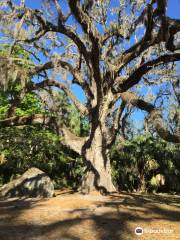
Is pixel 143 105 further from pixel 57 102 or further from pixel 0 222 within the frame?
pixel 0 222

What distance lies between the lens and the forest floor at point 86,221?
5305 millimetres

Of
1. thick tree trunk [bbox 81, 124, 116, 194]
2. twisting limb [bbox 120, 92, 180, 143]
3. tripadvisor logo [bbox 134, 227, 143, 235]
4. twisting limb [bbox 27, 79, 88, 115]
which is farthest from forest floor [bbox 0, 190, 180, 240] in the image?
twisting limb [bbox 27, 79, 88, 115]

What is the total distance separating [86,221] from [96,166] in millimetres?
4991

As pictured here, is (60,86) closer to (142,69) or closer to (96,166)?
(142,69)

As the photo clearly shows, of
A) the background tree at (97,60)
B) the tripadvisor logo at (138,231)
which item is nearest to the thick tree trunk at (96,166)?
the background tree at (97,60)

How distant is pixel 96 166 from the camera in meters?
11.2

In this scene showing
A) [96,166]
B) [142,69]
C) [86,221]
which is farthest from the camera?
[142,69]

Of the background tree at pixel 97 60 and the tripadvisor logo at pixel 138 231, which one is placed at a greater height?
the background tree at pixel 97 60

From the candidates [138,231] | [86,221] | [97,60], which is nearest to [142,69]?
[97,60]

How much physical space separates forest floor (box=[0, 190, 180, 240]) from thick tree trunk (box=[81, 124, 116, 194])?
249 cm

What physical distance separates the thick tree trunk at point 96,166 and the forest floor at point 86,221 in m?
2.49

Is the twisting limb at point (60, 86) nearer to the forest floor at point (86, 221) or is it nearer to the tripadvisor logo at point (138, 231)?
the forest floor at point (86, 221)

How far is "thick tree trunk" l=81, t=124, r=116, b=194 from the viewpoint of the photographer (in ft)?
36.2

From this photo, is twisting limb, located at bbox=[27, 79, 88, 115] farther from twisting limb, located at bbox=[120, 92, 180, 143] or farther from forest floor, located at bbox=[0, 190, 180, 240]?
forest floor, located at bbox=[0, 190, 180, 240]
